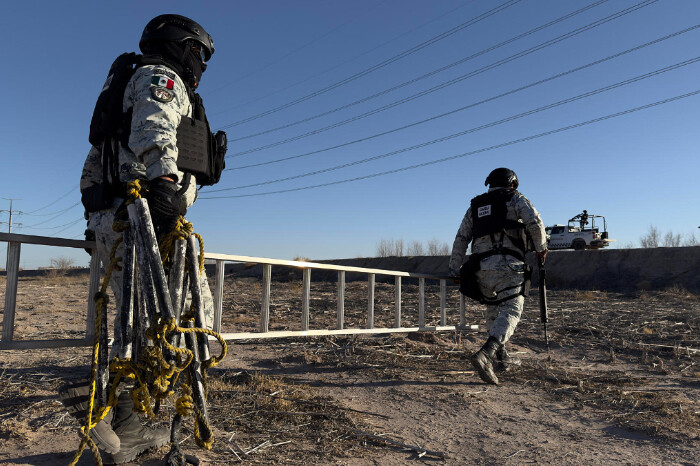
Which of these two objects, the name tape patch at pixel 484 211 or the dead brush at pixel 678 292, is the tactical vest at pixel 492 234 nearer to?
the name tape patch at pixel 484 211

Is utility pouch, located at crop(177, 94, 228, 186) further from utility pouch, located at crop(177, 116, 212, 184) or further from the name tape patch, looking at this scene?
the name tape patch

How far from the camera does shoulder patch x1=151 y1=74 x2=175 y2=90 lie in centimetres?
227

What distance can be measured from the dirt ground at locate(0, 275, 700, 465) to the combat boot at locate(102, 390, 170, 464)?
9 cm

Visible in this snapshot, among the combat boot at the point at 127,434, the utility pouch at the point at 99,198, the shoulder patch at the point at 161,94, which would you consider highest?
the shoulder patch at the point at 161,94

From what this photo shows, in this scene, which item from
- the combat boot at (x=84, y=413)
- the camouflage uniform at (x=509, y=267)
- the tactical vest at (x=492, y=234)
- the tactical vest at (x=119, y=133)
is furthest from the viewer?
the tactical vest at (x=492, y=234)

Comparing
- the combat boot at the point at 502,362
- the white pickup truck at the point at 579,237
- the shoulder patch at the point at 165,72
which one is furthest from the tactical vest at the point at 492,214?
the white pickup truck at the point at 579,237

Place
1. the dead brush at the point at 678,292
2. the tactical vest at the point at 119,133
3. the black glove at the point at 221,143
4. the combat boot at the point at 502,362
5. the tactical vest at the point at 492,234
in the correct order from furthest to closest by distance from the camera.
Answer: the dead brush at the point at 678,292, the tactical vest at the point at 492,234, the combat boot at the point at 502,362, the black glove at the point at 221,143, the tactical vest at the point at 119,133

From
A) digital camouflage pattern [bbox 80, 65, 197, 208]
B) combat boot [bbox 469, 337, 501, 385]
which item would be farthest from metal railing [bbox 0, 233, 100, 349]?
combat boot [bbox 469, 337, 501, 385]

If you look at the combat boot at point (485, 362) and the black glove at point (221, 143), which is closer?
the black glove at point (221, 143)

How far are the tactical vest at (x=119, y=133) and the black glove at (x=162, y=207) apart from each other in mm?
459

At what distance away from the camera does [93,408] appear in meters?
1.91

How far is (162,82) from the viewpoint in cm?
229

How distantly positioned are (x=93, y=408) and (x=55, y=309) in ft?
27.5

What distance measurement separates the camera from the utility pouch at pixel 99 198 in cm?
232
